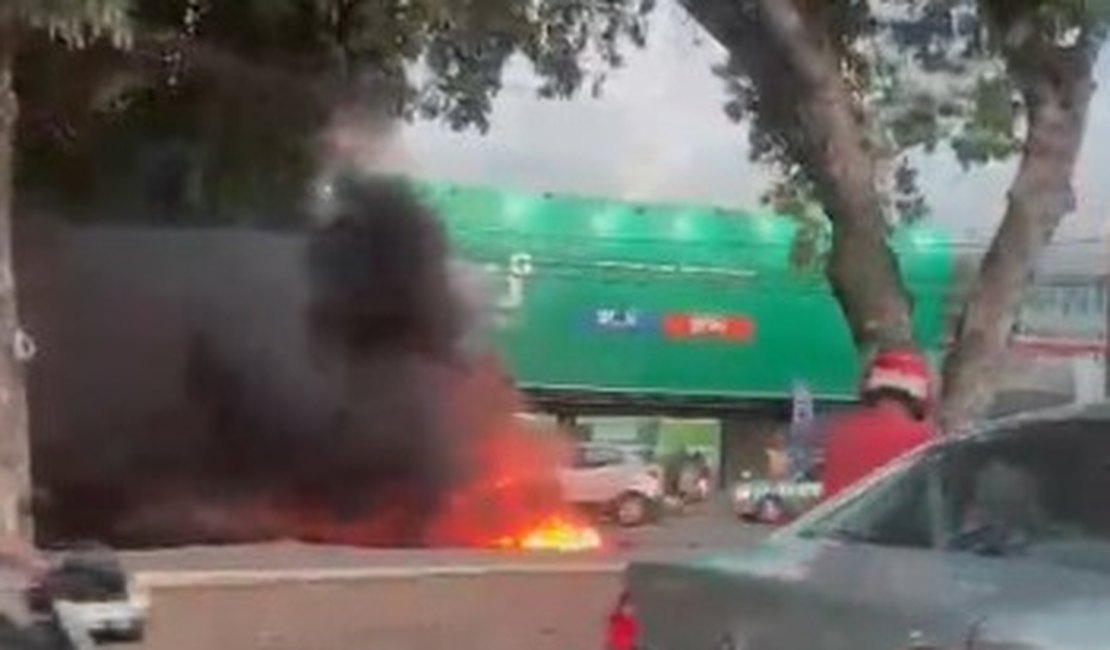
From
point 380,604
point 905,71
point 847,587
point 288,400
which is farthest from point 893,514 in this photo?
point 288,400

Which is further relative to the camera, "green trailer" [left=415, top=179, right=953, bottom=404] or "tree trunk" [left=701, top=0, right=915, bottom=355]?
"green trailer" [left=415, top=179, right=953, bottom=404]

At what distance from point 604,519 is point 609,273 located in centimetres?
472

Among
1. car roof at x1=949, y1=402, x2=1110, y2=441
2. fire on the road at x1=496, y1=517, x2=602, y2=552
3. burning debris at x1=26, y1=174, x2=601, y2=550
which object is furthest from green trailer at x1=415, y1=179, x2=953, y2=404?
car roof at x1=949, y1=402, x2=1110, y2=441

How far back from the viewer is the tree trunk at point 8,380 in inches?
401

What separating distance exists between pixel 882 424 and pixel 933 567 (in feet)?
10.4

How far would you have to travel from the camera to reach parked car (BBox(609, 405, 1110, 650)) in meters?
4.83

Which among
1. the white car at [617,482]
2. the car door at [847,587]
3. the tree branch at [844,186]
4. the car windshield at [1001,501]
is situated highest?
the tree branch at [844,186]

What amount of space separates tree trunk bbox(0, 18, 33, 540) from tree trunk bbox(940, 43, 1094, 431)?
4.21 meters

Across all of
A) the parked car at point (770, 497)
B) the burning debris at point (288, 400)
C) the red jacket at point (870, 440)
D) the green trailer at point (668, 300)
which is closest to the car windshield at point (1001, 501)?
the red jacket at point (870, 440)

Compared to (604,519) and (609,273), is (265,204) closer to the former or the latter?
(604,519)

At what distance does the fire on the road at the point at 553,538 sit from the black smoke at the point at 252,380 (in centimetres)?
207

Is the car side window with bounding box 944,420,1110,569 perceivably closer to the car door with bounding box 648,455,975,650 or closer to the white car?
the car door with bounding box 648,455,975,650

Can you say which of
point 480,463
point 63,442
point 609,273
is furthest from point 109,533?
point 609,273

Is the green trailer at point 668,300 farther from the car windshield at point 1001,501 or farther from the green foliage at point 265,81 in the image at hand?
the car windshield at point 1001,501
